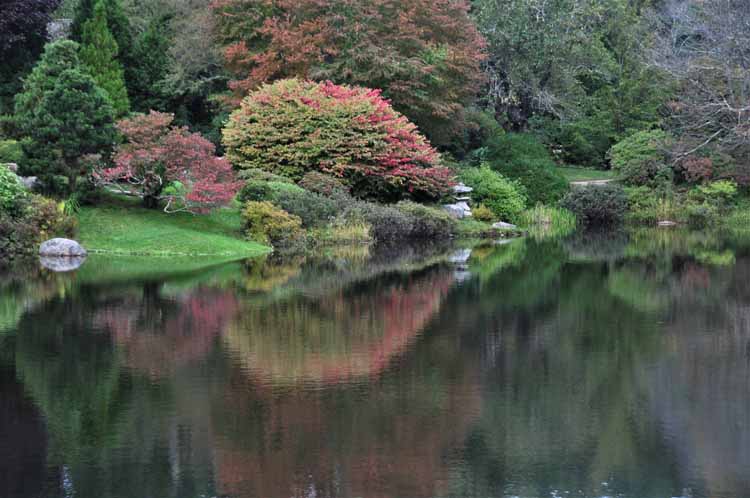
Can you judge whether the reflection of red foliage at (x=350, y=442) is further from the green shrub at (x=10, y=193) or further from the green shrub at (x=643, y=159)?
the green shrub at (x=643, y=159)

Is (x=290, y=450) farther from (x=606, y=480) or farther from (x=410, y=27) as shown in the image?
(x=410, y=27)

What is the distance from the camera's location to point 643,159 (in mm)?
41000

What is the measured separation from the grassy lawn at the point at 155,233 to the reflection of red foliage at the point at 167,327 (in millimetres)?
6830

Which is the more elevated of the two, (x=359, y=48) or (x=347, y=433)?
(x=359, y=48)

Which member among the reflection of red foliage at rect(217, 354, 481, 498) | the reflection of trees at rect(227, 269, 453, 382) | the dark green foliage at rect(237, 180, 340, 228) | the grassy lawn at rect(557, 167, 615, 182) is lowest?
the reflection of red foliage at rect(217, 354, 481, 498)

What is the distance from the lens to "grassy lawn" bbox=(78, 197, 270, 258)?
2534 centimetres

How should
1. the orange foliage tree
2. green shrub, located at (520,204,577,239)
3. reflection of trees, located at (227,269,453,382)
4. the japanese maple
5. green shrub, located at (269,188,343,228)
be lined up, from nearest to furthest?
reflection of trees, located at (227,269,453,382), the japanese maple, green shrub, located at (269,188,343,228), the orange foliage tree, green shrub, located at (520,204,577,239)

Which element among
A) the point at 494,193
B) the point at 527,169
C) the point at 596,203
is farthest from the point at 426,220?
the point at 596,203

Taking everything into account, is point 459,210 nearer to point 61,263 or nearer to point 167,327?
point 61,263

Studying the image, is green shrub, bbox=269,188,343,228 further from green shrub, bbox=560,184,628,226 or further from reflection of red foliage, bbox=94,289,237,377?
green shrub, bbox=560,184,628,226

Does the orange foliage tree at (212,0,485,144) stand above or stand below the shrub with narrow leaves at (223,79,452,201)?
above

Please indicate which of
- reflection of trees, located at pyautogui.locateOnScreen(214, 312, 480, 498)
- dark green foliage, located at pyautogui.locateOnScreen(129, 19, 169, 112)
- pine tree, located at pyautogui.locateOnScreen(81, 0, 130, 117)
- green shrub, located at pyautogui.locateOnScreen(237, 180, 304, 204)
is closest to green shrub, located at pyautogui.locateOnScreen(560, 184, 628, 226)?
green shrub, located at pyautogui.locateOnScreen(237, 180, 304, 204)

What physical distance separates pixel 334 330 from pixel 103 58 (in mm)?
25547

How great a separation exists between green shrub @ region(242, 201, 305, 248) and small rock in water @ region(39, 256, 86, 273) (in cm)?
509
